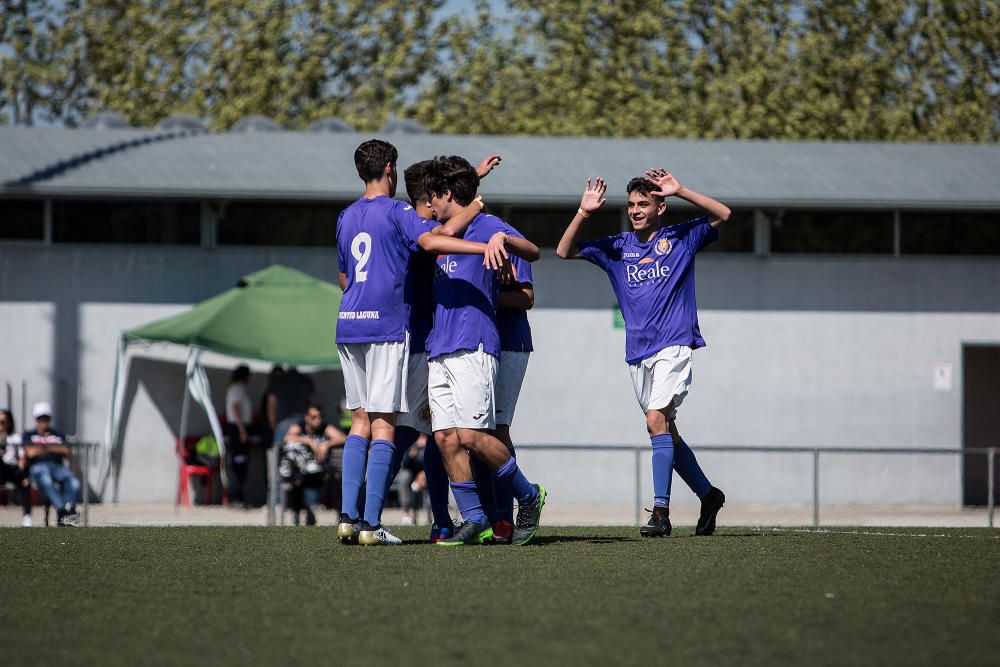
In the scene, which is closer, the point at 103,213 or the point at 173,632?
the point at 173,632

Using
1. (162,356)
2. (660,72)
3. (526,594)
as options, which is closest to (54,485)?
(162,356)

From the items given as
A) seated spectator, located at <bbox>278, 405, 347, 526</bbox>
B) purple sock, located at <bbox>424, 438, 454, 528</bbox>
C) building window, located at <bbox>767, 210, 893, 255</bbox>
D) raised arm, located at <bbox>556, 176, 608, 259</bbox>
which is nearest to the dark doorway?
building window, located at <bbox>767, 210, 893, 255</bbox>

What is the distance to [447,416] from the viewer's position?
7785 mm

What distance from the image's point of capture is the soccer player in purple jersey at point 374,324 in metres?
7.82

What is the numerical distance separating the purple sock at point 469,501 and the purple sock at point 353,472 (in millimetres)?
521

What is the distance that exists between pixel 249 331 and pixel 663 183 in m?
11.0

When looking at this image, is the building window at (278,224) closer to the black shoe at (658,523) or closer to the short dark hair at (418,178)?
the short dark hair at (418,178)

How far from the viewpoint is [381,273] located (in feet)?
25.7

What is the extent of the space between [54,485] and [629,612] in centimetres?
1065

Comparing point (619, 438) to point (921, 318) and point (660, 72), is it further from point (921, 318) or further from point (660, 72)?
point (660, 72)

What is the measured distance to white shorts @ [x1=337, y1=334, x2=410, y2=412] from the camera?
25.7ft

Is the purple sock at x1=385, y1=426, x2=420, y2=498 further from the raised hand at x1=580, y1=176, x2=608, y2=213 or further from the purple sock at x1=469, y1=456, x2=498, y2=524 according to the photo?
the raised hand at x1=580, y1=176, x2=608, y2=213

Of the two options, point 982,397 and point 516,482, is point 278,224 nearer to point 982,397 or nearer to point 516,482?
point 982,397

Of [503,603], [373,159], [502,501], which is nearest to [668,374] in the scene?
[502,501]
